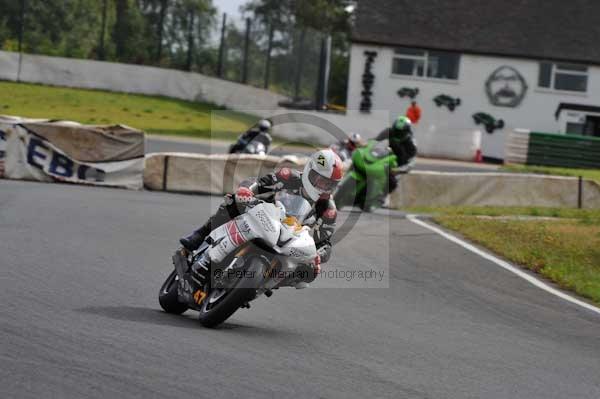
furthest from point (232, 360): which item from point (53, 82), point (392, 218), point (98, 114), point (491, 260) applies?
point (53, 82)

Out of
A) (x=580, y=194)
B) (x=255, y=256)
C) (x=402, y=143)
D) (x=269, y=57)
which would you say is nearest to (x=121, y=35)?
(x=269, y=57)

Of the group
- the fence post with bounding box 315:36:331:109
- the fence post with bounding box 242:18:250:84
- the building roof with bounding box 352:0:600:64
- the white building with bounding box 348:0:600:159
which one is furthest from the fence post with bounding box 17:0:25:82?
the building roof with bounding box 352:0:600:64

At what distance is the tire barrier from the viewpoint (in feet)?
58.2

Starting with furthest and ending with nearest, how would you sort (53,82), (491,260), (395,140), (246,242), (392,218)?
(53,82) < (395,140) < (392,218) < (491,260) < (246,242)

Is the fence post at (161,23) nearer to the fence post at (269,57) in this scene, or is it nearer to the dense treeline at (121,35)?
the dense treeline at (121,35)

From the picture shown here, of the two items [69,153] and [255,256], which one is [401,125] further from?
[255,256]

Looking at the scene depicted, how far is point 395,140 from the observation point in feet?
65.8

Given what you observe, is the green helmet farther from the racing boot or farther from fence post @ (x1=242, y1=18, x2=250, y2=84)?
fence post @ (x1=242, y1=18, x2=250, y2=84)

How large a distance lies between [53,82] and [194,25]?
658 centimetres

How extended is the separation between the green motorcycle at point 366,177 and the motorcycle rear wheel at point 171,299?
1018cm

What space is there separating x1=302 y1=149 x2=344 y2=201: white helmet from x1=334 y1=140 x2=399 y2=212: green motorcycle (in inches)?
413

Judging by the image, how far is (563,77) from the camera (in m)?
41.7

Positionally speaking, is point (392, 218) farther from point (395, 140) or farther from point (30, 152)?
point (30, 152)

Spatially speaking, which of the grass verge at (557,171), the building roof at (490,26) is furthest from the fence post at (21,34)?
the grass verge at (557,171)
